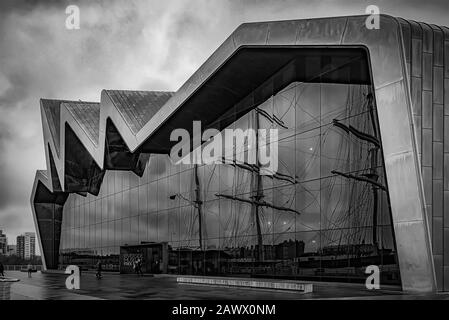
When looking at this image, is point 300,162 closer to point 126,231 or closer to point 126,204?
point 126,204

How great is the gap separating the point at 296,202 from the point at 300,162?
1.46 metres

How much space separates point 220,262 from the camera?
90.0 ft

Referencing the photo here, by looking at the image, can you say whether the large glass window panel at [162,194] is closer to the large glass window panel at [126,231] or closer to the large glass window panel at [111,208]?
the large glass window panel at [126,231]

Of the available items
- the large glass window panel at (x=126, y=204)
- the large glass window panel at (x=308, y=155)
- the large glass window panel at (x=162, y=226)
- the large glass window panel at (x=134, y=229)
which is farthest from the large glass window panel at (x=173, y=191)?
the large glass window panel at (x=308, y=155)

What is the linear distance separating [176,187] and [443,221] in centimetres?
1808

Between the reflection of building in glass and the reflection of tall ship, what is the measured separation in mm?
51

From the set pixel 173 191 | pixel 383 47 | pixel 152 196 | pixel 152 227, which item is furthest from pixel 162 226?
pixel 383 47

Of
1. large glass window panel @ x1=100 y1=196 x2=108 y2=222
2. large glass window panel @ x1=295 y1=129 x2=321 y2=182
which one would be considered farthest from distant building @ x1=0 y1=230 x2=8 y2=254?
large glass window panel @ x1=295 y1=129 x2=321 y2=182

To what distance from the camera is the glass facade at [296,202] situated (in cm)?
1852

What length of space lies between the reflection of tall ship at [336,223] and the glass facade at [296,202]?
0.03 meters

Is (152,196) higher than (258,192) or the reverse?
higher

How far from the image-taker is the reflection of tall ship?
59.5ft

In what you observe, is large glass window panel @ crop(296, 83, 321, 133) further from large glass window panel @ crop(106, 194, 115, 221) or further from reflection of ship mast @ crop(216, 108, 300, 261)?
large glass window panel @ crop(106, 194, 115, 221)

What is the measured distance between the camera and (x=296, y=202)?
2172cm
